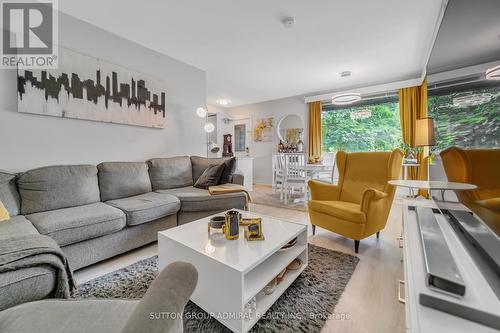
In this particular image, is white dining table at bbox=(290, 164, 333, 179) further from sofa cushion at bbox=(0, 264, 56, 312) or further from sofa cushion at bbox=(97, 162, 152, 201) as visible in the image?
sofa cushion at bbox=(0, 264, 56, 312)

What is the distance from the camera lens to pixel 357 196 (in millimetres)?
2188

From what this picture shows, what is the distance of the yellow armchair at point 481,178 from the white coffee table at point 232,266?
2.92ft

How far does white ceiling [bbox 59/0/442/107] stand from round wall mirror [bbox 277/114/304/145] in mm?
1482

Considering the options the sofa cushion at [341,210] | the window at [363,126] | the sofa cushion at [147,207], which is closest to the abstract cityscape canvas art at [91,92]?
the sofa cushion at [147,207]

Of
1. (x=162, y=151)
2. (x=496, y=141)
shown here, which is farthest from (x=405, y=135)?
(x=162, y=151)

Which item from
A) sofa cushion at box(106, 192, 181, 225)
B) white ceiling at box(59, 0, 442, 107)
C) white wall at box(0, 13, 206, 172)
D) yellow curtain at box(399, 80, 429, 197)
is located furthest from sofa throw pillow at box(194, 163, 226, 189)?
yellow curtain at box(399, 80, 429, 197)

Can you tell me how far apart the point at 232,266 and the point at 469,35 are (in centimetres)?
142

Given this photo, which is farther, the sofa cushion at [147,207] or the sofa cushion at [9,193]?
the sofa cushion at [147,207]

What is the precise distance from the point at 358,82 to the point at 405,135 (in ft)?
4.61

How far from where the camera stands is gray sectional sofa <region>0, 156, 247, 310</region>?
1189 mm

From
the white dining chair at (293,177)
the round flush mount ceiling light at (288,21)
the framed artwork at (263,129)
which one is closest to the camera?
the round flush mount ceiling light at (288,21)

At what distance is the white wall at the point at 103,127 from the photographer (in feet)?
6.15

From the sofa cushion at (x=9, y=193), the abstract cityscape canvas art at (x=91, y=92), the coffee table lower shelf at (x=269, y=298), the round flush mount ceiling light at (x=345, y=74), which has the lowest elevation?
the coffee table lower shelf at (x=269, y=298)

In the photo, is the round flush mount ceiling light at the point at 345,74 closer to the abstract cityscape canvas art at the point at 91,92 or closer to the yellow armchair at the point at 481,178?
the abstract cityscape canvas art at the point at 91,92
